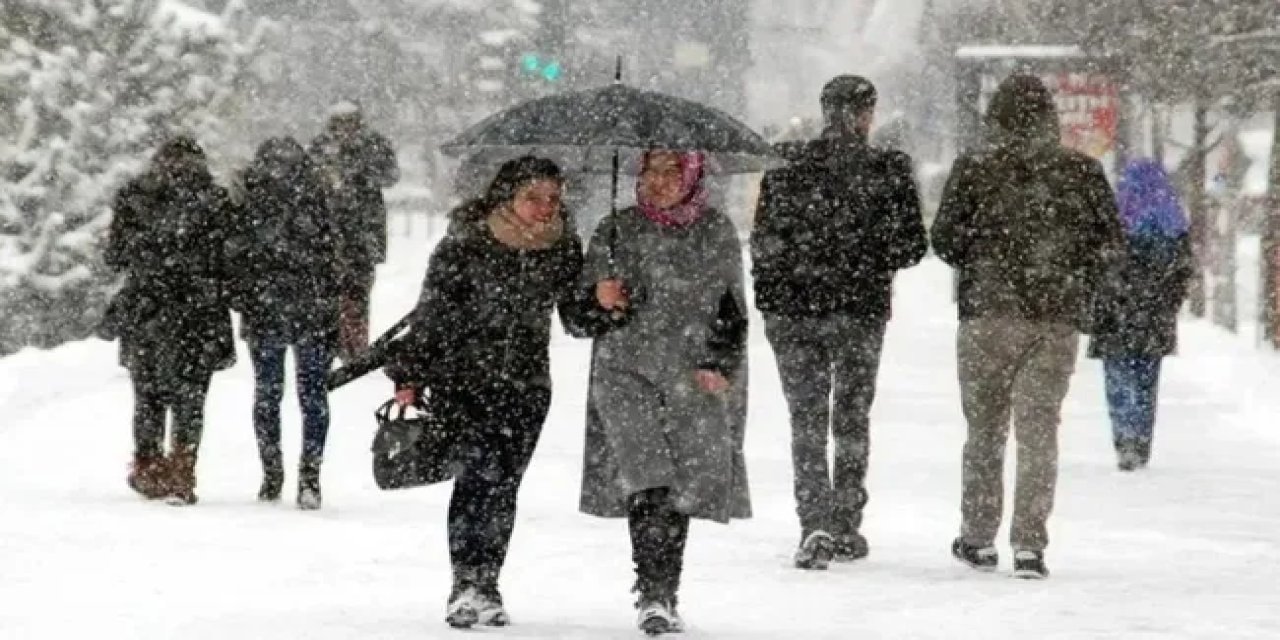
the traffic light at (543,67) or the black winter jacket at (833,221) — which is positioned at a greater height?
the traffic light at (543,67)

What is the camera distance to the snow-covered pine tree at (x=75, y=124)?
112 ft

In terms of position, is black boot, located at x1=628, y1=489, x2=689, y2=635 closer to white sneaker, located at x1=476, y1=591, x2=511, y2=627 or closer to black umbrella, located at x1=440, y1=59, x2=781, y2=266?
white sneaker, located at x1=476, y1=591, x2=511, y2=627

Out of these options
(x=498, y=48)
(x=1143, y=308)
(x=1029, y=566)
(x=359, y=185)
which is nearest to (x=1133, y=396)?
(x=1143, y=308)

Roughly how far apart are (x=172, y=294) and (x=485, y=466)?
466 centimetres

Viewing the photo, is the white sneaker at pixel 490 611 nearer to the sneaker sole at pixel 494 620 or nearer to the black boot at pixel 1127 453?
the sneaker sole at pixel 494 620

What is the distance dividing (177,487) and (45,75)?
78.7 feet

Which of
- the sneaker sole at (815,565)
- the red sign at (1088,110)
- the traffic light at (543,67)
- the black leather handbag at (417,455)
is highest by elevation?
the traffic light at (543,67)

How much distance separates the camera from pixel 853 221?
9758 millimetres

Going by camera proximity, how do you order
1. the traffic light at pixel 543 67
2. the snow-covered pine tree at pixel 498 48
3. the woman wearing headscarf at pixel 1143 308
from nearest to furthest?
the woman wearing headscarf at pixel 1143 308 < the traffic light at pixel 543 67 < the snow-covered pine tree at pixel 498 48

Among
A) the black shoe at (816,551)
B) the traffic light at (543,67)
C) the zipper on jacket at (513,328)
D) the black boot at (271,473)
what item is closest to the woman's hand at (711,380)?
the zipper on jacket at (513,328)

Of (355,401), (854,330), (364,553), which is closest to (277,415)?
(364,553)

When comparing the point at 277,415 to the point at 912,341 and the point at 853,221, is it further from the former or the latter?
the point at 912,341

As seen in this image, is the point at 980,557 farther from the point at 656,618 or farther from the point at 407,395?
the point at 407,395

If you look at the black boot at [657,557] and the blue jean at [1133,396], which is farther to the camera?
the blue jean at [1133,396]
